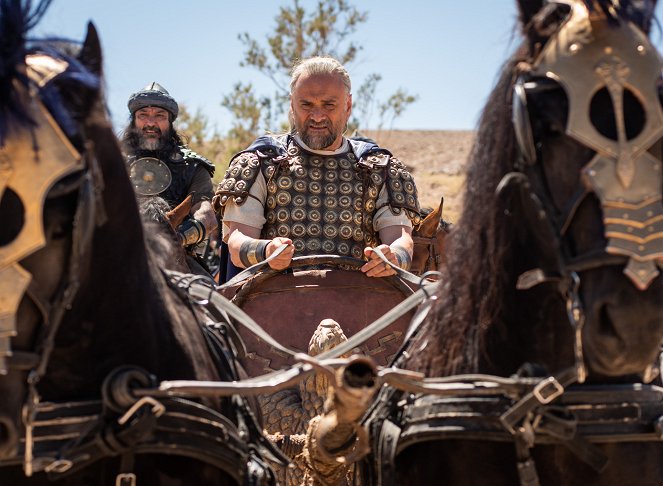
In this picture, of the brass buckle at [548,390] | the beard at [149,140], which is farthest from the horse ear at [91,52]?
the beard at [149,140]

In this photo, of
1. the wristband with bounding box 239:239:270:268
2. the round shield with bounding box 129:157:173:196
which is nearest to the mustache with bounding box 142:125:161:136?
the round shield with bounding box 129:157:173:196

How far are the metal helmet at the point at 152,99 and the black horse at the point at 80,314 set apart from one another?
439 cm

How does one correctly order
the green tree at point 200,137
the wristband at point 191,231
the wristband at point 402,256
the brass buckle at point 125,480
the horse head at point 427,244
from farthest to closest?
the green tree at point 200,137
the horse head at point 427,244
the wristband at point 191,231
the wristband at point 402,256
the brass buckle at point 125,480

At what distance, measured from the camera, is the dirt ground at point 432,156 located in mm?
26891

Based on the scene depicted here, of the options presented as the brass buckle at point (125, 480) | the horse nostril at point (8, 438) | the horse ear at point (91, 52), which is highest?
the horse ear at point (91, 52)

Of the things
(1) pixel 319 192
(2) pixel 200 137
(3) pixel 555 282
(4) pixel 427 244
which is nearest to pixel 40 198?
(3) pixel 555 282

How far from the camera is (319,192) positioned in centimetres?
566

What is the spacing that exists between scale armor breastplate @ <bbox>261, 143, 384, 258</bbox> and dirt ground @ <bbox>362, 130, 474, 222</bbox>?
18.8m

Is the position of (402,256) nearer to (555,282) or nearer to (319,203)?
(319,203)

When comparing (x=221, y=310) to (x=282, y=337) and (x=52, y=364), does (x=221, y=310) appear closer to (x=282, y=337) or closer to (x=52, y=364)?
(x=282, y=337)

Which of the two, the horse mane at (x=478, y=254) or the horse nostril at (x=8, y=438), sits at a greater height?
the horse mane at (x=478, y=254)

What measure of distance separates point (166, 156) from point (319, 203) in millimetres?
2724

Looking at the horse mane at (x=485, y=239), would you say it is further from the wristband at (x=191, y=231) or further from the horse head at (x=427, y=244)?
the horse head at (x=427, y=244)

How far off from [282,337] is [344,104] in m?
1.32
